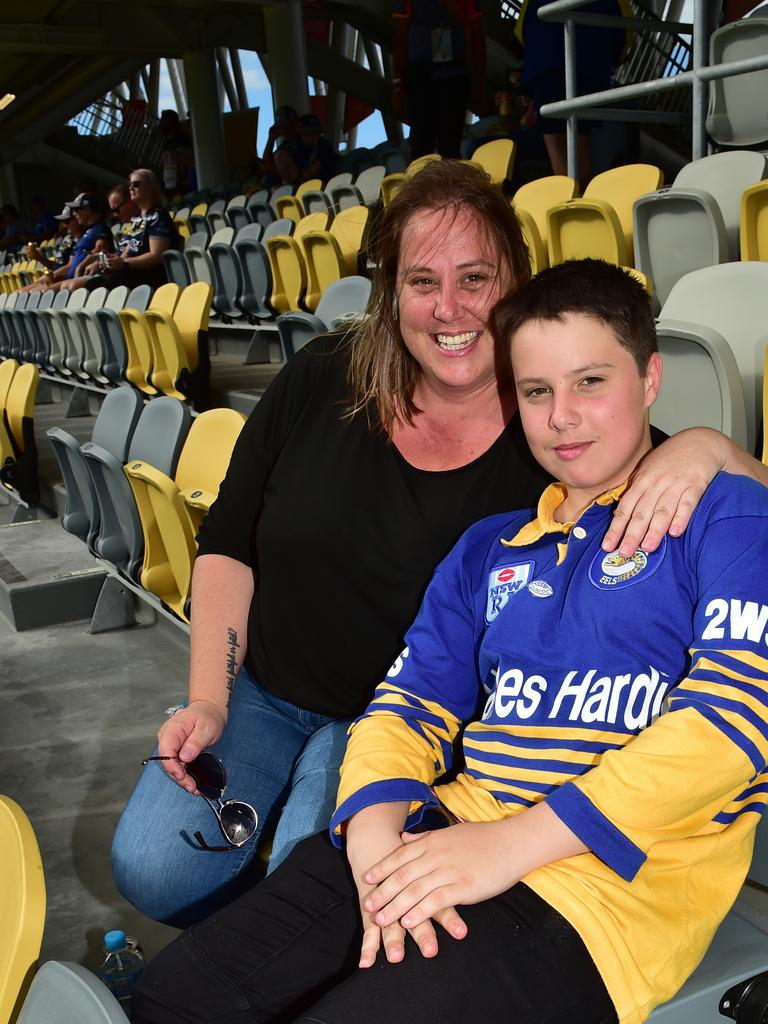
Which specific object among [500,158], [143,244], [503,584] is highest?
[500,158]

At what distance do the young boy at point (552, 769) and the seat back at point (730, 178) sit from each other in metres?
2.51

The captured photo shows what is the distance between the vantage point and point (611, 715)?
1072 millimetres

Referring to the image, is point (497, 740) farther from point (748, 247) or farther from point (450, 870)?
point (748, 247)

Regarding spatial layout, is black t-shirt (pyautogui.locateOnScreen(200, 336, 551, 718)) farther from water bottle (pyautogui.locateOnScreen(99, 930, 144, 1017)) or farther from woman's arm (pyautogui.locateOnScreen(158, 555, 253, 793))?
water bottle (pyautogui.locateOnScreen(99, 930, 144, 1017))

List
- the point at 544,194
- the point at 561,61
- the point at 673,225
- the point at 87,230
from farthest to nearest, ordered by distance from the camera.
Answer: the point at 87,230
the point at 561,61
the point at 544,194
the point at 673,225

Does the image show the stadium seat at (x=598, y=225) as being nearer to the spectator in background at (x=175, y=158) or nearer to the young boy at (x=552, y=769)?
the young boy at (x=552, y=769)

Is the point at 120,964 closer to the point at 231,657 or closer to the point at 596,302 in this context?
the point at 231,657

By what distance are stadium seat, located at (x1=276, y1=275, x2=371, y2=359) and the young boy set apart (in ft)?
8.88

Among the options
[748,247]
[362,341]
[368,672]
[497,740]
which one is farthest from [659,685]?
[748,247]

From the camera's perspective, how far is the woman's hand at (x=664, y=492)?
1087 millimetres

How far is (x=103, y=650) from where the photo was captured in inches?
134

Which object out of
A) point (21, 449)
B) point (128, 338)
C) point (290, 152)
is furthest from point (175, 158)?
point (21, 449)

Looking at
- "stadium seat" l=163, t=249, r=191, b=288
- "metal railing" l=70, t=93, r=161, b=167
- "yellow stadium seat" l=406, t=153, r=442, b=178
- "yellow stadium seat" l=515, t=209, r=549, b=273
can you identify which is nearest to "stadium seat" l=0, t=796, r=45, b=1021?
"yellow stadium seat" l=406, t=153, r=442, b=178

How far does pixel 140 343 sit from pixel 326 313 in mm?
1811
